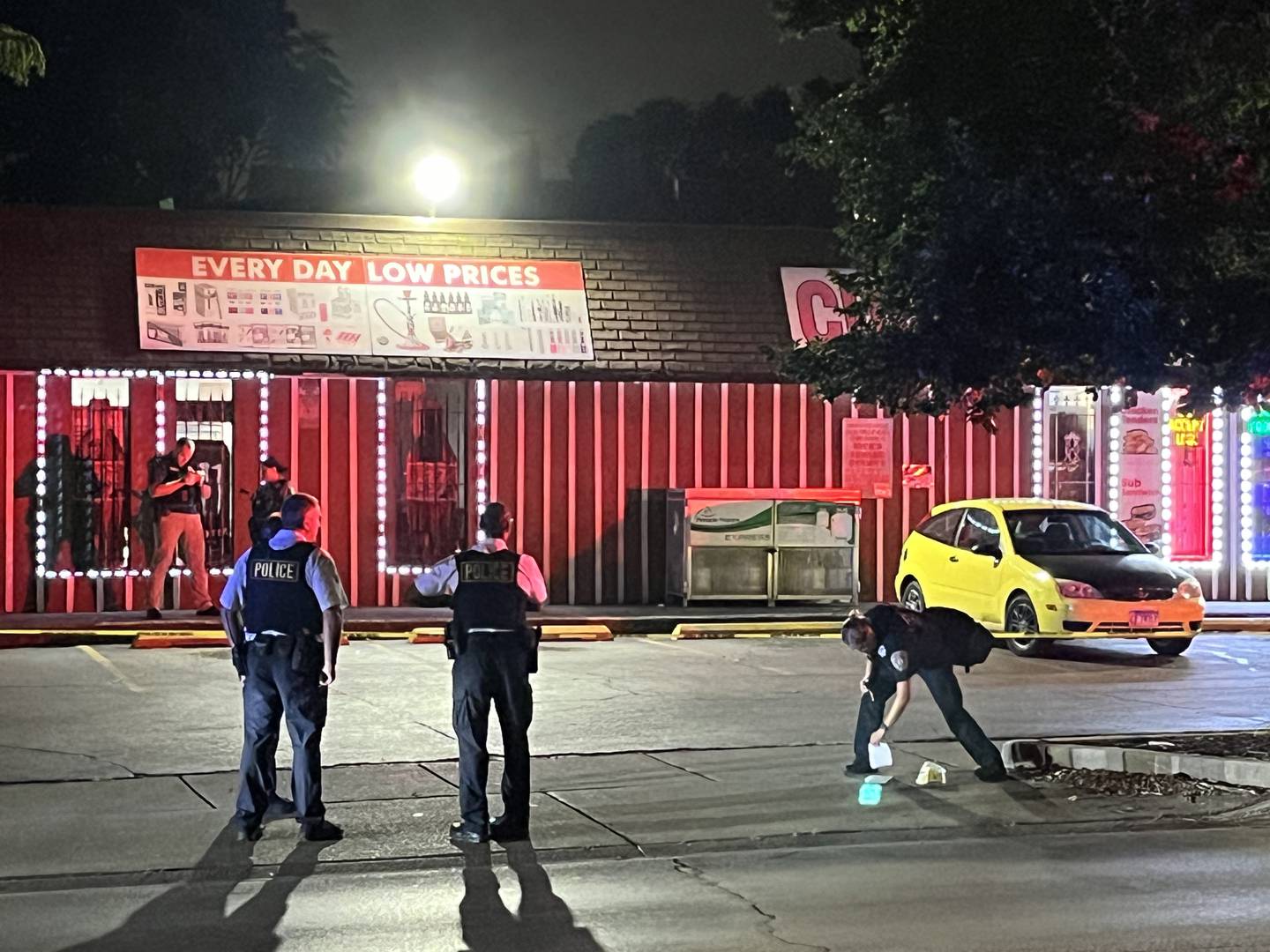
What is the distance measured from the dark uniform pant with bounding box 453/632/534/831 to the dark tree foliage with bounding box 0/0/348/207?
28.4 m

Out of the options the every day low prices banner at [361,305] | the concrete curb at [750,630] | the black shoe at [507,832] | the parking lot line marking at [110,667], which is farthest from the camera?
the every day low prices banner at [361,305]

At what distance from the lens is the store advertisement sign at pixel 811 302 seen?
76.3 feet

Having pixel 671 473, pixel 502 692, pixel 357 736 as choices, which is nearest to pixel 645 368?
pixel 671 473

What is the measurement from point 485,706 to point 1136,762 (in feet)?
14.7

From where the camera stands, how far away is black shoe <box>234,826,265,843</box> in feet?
30.9

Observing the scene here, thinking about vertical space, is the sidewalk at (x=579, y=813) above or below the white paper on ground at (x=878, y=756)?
below

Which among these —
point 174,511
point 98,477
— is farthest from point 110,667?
point 98,477

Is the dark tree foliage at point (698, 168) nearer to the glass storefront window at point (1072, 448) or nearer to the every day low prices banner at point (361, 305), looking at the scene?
the glass storefront window at point (1072, 448)

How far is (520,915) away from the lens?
7.89 meters

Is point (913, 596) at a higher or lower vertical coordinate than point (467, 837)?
higher

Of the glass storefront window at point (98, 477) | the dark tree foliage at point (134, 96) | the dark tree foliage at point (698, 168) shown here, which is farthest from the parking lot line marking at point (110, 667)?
the dark tree foliage at point (698, 168)

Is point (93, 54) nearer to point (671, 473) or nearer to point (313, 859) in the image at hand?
point (671, 473)

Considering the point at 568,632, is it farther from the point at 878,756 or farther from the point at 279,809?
the point at 279,809

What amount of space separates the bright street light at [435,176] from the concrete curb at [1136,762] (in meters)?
14.5
